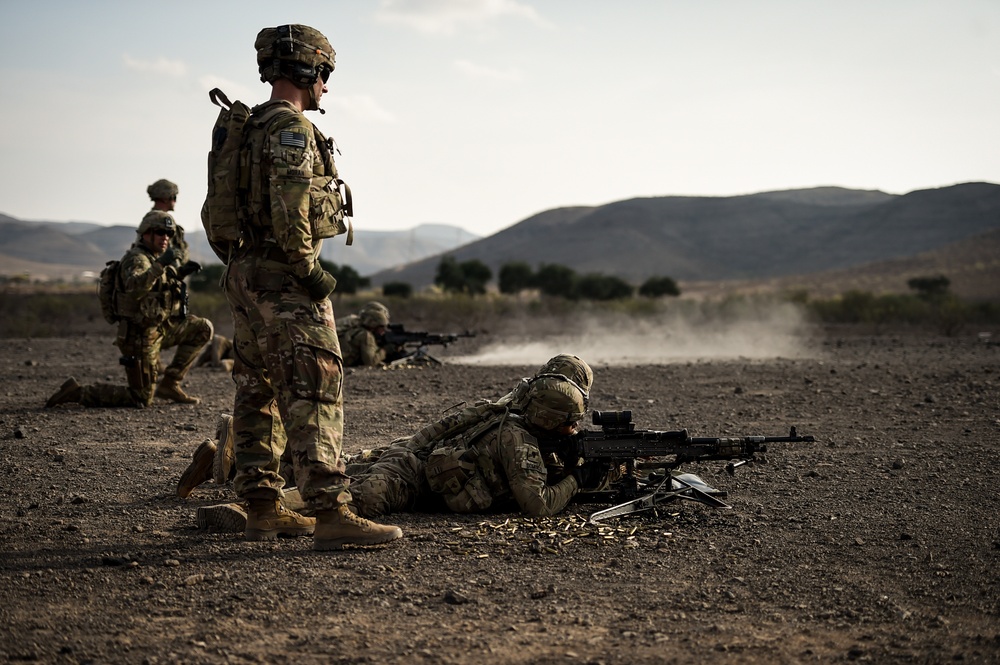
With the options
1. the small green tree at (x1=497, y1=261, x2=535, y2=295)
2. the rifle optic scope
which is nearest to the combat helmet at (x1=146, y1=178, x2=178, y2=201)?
the rifle optic scope

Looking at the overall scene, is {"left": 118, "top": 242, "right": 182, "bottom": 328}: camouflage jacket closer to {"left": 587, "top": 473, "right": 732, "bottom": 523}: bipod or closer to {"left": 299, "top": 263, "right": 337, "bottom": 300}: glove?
{"left": 299, "top": 263, "right": 337, "bottom": 300}: glove

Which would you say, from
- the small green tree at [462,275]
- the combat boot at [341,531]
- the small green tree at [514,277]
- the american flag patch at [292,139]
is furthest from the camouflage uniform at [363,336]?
the small green tree at [514,277]

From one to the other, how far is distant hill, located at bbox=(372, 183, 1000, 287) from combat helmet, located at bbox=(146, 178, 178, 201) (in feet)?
314

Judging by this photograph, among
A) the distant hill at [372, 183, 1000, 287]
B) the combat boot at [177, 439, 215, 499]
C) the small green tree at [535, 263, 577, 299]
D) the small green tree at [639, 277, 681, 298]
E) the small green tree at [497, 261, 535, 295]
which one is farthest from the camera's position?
the distant hill at [372, 183, 1000, 287]

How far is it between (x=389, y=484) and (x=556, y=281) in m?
49.6

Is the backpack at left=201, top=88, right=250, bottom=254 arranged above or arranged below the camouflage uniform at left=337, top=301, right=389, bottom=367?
above

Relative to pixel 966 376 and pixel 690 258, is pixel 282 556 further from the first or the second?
pixel 690 258

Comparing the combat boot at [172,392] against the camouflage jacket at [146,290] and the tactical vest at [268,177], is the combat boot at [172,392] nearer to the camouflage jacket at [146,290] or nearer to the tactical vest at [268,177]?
the camouflage jacket at [146,290]

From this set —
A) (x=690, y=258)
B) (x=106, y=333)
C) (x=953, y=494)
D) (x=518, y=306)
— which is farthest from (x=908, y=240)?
(x=953, y=494)

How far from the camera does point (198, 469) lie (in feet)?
21.0

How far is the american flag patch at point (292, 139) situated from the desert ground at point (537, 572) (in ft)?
6.86

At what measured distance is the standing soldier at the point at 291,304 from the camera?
5.03 metres

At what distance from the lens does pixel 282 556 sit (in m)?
5.18

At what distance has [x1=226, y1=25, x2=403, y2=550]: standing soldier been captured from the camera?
5.03 m
